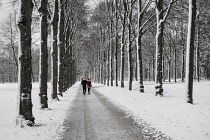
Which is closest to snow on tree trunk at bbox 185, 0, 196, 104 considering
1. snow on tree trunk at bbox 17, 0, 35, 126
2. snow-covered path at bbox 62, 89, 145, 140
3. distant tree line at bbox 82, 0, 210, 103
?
distant tree line at bbox 82, 0, 210, 103

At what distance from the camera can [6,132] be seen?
5.64 m

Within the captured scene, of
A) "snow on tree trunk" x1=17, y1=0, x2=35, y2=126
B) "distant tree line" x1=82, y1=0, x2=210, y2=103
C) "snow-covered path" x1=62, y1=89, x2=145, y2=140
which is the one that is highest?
"distant tree line" x1=82, y1=0, x2=210, y2=103

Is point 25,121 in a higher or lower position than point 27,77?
lower

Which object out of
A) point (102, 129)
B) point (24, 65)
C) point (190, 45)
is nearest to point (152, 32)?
point (190, 45)

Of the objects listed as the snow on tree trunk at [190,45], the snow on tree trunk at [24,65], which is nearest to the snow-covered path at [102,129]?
the snow on tree trunk at [24,65]

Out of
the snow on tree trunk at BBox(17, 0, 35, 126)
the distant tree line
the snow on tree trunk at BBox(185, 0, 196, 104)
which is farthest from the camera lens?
the distant tree line

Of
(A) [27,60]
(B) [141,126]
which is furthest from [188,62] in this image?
(A) [27,60]

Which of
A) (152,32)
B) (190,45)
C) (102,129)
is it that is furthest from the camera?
(152,32)

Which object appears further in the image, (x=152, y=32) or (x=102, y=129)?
(x=152, y=32)

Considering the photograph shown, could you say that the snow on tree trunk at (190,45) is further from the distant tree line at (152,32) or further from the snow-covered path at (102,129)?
the snow-covered path at (102,129)

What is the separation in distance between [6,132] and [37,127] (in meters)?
1.00

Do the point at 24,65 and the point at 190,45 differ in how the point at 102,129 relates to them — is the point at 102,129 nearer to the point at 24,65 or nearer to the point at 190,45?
the point at 24,65

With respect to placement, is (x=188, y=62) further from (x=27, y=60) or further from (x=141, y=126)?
(x=27, y=60)

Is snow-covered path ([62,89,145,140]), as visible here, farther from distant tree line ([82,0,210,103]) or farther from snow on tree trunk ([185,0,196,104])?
distant tree line ([82,0,210,103])
